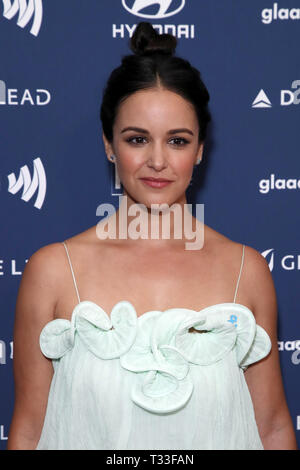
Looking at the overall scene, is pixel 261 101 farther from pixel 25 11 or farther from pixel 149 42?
pixel 25 11

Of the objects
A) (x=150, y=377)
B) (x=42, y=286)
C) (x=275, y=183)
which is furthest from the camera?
(x=275, y=183)

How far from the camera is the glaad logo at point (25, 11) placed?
1940mm

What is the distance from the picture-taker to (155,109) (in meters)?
1.56

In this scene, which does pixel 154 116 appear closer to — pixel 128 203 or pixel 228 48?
pixel 128 203

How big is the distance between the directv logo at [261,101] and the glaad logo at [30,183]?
2.60ft

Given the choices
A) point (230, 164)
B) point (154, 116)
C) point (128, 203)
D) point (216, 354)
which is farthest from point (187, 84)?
point (216, 354)

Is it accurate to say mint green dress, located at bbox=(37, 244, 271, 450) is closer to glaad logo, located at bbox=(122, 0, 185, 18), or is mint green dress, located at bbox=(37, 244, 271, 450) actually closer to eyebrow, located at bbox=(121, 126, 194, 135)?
eyebrow, located at bbox=(121, 126, 194, 135)

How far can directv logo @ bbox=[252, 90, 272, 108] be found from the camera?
2025mm

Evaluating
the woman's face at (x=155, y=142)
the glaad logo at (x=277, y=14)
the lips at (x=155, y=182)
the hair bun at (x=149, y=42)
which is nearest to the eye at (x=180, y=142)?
the woman's face at (x=155, y=142)

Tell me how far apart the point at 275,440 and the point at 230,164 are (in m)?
0.95

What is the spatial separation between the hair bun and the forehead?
0.15 meters

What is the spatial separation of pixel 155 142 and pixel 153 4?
0.67 metres

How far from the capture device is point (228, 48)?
78.5 inches

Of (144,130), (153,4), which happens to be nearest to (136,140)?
(144,130)
